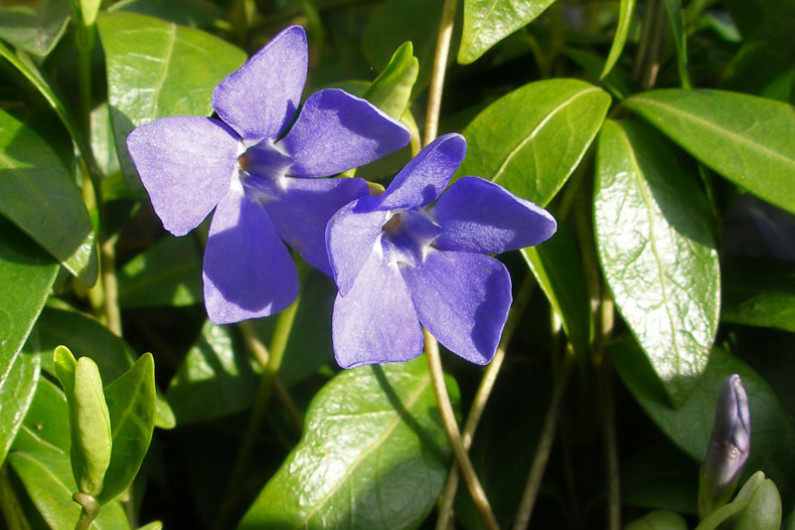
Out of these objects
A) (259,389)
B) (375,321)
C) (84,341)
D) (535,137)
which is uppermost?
(535,137)

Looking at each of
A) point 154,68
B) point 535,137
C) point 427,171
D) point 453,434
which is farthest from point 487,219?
point 154,68

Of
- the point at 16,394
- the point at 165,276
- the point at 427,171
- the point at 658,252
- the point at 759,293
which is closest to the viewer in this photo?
the point at 427,171

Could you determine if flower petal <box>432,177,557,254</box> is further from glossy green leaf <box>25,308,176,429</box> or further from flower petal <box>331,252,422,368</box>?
glossy green leaf <box>25,308,176,429</box>

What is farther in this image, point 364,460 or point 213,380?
point 213,380

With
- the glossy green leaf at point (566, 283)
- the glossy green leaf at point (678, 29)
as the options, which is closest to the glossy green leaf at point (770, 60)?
the glossy green leaf at point (678, 29)

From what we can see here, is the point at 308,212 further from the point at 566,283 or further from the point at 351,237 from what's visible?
the point at 566,283

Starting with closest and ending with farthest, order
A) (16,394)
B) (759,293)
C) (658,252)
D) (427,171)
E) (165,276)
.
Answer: (427,171) < (16,394) < (658,252) < (759,293) < (165,276)

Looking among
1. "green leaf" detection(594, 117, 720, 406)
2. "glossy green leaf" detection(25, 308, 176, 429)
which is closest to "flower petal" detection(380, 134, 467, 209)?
"green leaf" detection(594, 117, 720, 406)
